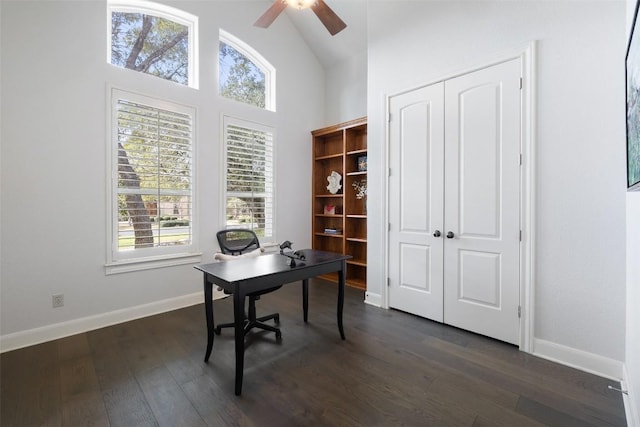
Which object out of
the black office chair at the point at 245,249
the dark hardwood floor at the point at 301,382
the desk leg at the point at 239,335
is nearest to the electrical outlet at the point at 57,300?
the dark hardwood floor at the point at 301,382

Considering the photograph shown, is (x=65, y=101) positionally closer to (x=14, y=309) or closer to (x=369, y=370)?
(x=14, y=309)

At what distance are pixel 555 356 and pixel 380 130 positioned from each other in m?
2.60

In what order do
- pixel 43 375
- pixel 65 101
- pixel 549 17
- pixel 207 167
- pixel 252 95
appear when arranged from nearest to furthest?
pixel 43 375, pixel 549 17, pixel 65 101, pixel 207 167, pixel 252 95

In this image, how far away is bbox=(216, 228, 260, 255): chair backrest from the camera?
3.22 metres

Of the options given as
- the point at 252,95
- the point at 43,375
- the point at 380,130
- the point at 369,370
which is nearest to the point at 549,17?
the point at 380,130

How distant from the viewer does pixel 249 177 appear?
4.04 meters

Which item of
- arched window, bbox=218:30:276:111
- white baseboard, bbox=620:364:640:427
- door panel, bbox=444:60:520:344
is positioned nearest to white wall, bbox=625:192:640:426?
white baseboard, bbox=620:364:640:427

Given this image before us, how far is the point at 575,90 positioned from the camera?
2080 mm

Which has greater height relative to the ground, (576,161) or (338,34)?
(338,34)

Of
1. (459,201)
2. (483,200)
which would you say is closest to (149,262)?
(459,201)

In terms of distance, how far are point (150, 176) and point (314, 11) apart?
234cm

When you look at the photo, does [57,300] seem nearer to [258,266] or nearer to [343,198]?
[258,266]

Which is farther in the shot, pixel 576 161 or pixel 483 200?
pixel 483 200

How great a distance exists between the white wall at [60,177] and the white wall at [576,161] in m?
3.41
